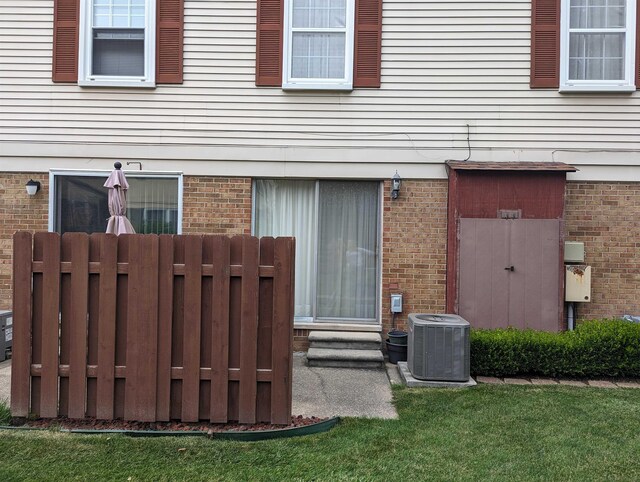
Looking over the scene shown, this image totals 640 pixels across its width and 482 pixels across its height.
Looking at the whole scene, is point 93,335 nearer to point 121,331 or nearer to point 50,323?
point 121,331

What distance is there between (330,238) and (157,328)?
3833 mm

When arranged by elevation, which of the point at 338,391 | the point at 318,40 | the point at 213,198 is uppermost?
the point at 318,40

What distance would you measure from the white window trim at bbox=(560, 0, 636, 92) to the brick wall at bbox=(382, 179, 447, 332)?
2.28 metres

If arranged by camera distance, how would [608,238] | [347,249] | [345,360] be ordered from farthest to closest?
[347,249] → [608,238] → [345,360]

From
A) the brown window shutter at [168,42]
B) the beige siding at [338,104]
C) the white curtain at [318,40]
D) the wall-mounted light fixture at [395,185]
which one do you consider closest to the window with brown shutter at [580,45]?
the beige siding at [338,104]

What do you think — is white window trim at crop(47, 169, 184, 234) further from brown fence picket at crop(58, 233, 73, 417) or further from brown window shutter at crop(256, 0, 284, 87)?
brown fence picket at crop(58, 233, 73, 417)

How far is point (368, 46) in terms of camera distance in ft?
24.9

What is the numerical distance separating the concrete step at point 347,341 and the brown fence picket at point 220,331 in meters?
2.94

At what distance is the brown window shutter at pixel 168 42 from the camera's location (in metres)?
7.66

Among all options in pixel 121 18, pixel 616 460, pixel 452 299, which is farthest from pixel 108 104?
pixel 616 460

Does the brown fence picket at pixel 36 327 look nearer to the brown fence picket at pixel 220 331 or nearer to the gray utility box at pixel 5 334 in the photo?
the brown fence picket at pixel 220 331

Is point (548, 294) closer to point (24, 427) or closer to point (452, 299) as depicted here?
point (452, 299)

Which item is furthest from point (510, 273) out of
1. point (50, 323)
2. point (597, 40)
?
point (50, 323)

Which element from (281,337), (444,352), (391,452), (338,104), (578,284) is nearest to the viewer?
(391,452)
